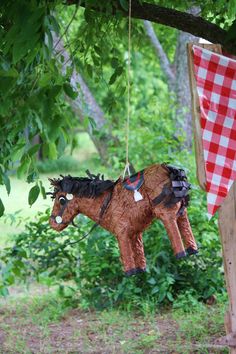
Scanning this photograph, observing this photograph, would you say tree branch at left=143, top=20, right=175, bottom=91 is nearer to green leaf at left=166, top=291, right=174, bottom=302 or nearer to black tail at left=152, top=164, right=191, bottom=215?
green leaf at left=166, top=291, right=174, bottom=302

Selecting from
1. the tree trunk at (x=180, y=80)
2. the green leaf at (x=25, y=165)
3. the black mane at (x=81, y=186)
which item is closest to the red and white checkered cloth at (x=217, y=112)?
the black mane at (x=81, y=186)

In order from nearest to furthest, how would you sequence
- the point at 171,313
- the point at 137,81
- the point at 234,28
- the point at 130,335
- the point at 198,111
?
the point at 234,28, the point at 198,111, the point at 130,335, the point at 171,313, the point at 137,81

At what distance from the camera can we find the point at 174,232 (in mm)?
2803

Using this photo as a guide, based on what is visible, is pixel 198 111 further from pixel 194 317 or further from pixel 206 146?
pixel 194 317

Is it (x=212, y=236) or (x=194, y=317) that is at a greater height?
(x=212, y=236)

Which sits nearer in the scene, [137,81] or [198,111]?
[198,111]

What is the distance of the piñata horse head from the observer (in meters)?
2.84

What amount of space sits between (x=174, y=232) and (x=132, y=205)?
0.73ft

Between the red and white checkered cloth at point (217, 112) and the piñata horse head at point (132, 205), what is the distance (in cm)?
17

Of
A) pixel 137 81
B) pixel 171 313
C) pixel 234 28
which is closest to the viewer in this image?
pixel 234 28

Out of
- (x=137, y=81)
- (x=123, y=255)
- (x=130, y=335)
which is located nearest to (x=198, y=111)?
(x=123, y=255)

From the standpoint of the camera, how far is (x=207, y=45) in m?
2.85

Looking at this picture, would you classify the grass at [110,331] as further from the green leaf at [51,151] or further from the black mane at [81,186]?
the green leaf at [51,151]

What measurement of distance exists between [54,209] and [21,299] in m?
3.51
